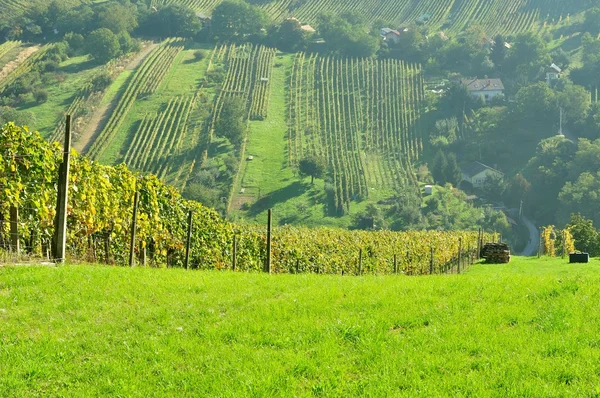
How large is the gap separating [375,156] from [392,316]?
113m

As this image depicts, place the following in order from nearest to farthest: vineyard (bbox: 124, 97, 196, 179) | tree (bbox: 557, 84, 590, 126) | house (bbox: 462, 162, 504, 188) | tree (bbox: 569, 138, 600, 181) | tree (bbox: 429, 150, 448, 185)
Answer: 1. vineyard (bbox: 124, 97, 196, 179)
2. tree (bbox: 429, 150, 448, 185)
3. tree (bbox: 569, 138, 600, 181)
4. house (bbox: 462, 162, 504, 188)
5. tree (bbox: 557, 84, 590, 126)

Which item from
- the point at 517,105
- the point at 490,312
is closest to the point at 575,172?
the point at 517,105

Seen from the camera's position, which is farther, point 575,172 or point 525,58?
point 525,58

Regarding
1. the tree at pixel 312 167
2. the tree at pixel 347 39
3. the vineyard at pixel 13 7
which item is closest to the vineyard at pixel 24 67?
the vineyard at pixel 13 7

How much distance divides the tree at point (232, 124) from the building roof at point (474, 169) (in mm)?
40376

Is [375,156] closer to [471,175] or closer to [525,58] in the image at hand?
[471,175]

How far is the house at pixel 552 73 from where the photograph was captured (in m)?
177

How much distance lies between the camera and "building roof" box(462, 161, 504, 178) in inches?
5241

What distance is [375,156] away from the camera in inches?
4889

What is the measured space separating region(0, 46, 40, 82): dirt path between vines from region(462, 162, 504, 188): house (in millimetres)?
81825

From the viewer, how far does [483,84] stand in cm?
17050

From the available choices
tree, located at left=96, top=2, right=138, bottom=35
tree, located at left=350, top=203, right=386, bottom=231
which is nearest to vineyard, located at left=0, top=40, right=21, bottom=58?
tree, located at left=96, top=2, right=138, bottom=35

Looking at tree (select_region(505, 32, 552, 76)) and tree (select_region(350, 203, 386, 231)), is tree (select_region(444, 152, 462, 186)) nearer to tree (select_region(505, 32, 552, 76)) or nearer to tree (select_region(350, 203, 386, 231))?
tree (select_region(350, 203, 386, 231))

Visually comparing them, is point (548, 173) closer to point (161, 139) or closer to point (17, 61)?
point (161, 139)
